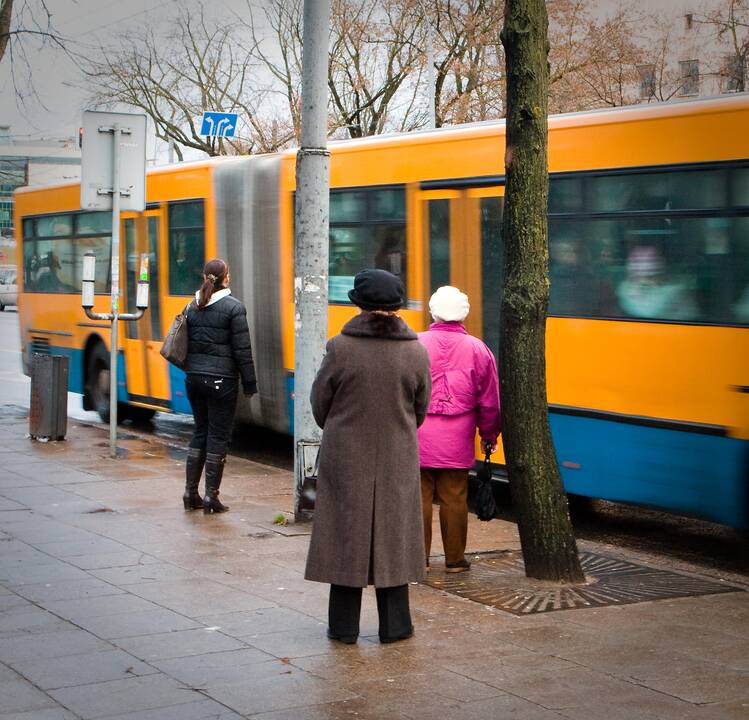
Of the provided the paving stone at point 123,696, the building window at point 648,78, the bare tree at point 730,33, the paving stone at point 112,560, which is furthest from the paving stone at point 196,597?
the building window at point 648,78

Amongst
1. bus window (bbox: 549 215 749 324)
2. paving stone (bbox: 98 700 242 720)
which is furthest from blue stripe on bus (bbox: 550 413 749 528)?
paving stone (bbox: 98 700 242 720)

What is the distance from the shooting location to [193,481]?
32.8 ft

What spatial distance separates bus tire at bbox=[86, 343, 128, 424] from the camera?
1597 cm

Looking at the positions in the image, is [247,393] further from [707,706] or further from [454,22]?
[454,22]

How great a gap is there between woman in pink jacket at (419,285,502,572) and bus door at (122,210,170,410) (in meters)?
7.15

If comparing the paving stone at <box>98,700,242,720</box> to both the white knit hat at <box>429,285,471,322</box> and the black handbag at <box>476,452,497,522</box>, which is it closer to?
the black handbag at <box>476,452,497,522</box>

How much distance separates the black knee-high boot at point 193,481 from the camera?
998 cm

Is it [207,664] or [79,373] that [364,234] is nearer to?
[79,373]

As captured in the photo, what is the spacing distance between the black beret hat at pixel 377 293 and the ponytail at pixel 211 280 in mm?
3833

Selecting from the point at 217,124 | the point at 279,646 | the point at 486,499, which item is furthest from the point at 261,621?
the point at 217,124

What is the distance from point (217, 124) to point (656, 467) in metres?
20.2

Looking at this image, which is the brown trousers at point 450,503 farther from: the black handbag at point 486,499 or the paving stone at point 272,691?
the paving stone at point 272,691

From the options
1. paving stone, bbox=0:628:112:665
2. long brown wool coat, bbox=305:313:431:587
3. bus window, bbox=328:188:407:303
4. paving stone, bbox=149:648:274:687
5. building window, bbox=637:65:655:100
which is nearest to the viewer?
paving stone, bbox=149:648:274:687

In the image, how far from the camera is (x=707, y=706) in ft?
17.4
